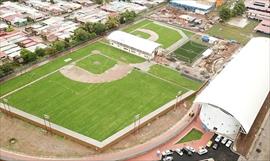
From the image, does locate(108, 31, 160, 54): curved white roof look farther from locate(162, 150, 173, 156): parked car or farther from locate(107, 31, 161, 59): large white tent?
locate(162, 150, 173, 156): parked car

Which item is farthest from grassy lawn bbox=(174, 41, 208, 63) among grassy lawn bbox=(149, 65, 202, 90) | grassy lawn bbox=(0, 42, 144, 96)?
grassy lawn bbox=(0, 42, 144, 96)

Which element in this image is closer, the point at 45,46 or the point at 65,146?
the point at 65,146

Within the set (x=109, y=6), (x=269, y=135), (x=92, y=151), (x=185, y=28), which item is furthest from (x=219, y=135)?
(x=109, y=6)

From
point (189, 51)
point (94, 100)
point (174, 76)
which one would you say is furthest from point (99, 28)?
point (94, 100)

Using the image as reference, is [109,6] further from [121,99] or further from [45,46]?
[121,99]

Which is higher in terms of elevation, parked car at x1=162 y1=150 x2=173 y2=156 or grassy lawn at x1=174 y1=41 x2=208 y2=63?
grassy lawn at x1=174 y1=41 x2=208 y2=63

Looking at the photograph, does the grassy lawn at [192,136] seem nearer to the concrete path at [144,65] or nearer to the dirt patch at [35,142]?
the dirt patch at [35,142]

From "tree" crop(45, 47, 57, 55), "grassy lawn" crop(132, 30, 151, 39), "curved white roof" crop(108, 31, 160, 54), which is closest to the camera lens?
"tree" crop(45, 47, 57, 55)
